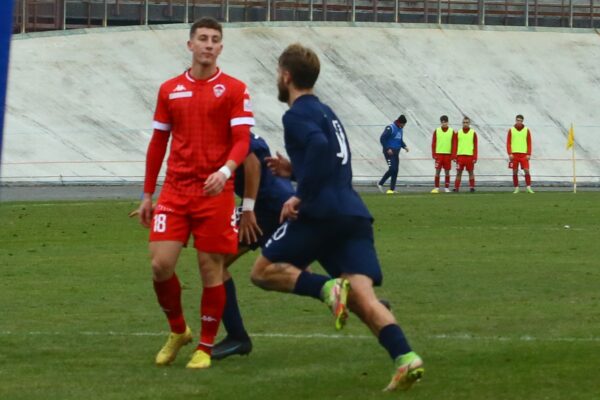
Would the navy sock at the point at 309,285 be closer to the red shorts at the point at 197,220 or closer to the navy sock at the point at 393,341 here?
the navy sock at the point at 393,341

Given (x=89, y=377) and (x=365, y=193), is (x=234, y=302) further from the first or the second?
(x=365, y=193)

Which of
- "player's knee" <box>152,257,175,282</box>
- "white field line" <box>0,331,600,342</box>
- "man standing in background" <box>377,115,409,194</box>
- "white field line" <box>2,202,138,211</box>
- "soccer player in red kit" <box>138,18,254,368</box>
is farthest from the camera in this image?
"man standing in background" <box>377,115,409,194</box>

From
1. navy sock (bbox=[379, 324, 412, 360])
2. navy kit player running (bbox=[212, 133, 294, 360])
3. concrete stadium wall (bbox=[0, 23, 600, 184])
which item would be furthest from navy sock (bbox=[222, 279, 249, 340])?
concrete stadium wall (bbox=[0, 23, 600, 184])

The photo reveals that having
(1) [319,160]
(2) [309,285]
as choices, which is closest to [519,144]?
(2) [309,285]

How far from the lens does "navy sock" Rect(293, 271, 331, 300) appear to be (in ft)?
28.0

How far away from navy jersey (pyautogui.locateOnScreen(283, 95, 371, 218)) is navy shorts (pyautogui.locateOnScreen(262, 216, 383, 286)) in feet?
0.20

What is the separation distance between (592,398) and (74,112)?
3864cm

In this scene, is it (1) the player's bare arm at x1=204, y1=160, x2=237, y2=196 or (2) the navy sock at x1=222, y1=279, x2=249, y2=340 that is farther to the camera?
(2) the navy sock at x1=222, y1=279, x2=249, y2=340

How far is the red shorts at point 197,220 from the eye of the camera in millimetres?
9109

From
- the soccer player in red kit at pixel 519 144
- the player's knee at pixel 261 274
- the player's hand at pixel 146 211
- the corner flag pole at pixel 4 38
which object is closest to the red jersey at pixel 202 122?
the player's hand at pixel 146 211

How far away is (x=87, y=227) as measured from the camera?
2288 cm

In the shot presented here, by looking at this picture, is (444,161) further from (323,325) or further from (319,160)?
(319,160)

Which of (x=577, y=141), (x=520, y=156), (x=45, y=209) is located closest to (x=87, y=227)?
(x=45, y=209)

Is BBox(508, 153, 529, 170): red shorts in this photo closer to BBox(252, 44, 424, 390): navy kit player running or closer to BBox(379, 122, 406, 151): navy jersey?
BBox(379, 122, 406, 151): navy jersey
